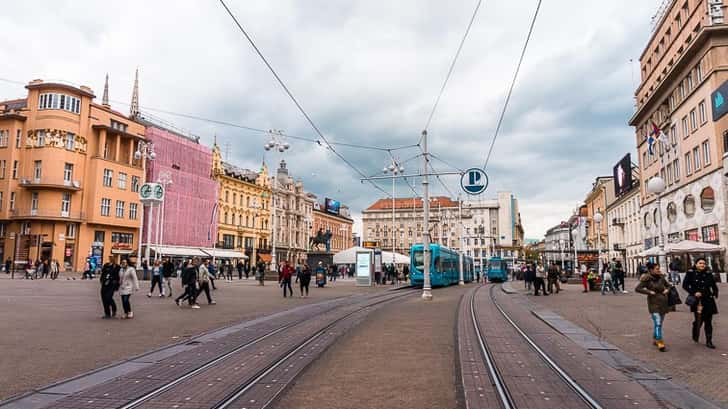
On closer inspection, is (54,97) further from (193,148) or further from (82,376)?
(82,376)

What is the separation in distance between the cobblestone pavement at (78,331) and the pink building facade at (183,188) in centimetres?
4050

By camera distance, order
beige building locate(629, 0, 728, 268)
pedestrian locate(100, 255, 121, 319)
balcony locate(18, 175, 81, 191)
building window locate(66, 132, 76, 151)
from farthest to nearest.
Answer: building window locate(66, 132, 76, 151)
balcony locate(18, 175, 81, 191)
beige building locate(629, 0, 728, 268)
pedestrian locate(100, 255, 121, 319)

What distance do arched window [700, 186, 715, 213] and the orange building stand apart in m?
52.2

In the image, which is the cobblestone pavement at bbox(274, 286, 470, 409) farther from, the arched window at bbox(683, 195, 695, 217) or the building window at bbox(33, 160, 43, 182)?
the building window at bbox(33, 160, 43, 182)

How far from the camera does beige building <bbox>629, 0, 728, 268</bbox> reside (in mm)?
36719

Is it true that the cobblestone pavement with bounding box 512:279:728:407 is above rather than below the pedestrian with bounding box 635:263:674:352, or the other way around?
below

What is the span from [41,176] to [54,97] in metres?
7.44

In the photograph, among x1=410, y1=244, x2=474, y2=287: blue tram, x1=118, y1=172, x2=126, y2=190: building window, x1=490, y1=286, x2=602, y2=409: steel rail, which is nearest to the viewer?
x1=490, y1=286, x2=602, y2=409: steel rail

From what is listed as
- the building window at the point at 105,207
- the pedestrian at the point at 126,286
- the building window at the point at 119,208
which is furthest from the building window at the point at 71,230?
the pedestrian at the point at 126,286

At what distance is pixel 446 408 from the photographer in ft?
19.3

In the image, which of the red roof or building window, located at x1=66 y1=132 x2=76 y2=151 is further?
the red roof

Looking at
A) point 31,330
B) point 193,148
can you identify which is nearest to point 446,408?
point 31,330

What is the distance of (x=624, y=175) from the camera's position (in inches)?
2660

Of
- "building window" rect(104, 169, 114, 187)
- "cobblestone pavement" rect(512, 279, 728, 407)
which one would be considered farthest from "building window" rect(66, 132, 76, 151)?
"cobblestone pavement" rect(512, 279, 728, 407)
